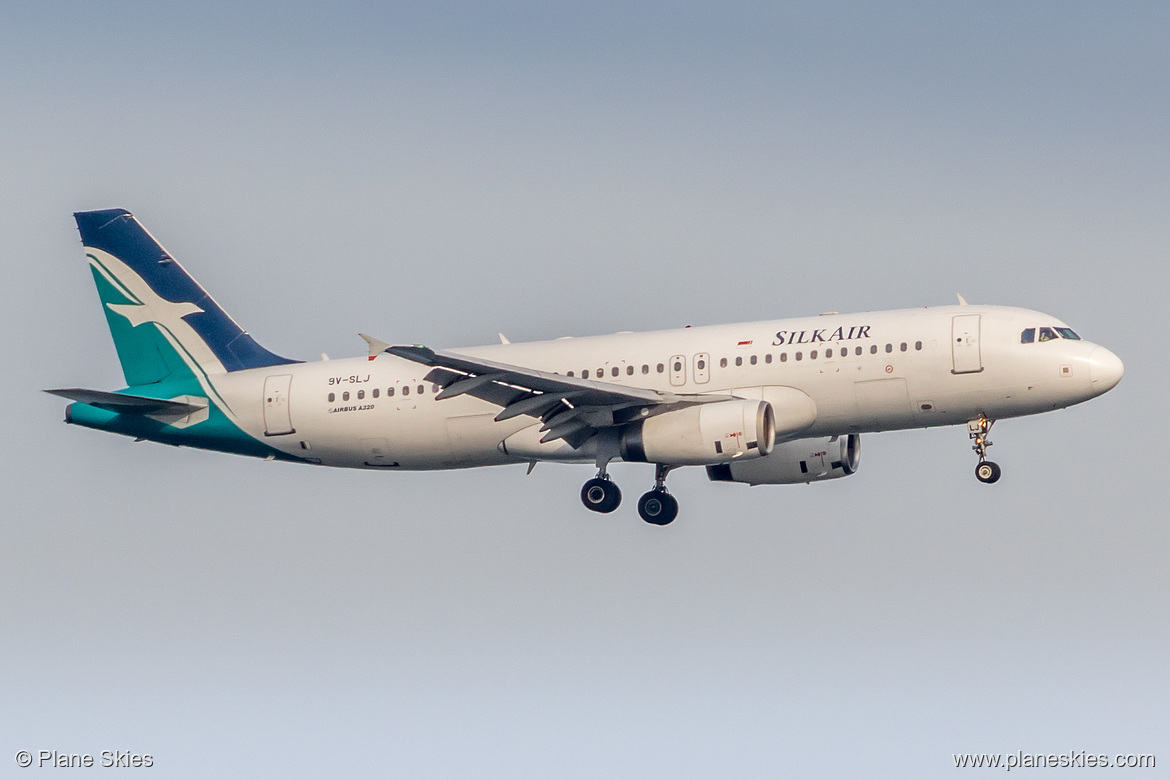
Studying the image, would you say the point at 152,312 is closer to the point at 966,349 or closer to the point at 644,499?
the point at 644,499

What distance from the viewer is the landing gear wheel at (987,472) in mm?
43875

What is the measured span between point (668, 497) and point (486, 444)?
18.7 ft

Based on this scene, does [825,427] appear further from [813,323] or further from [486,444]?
[486,444]

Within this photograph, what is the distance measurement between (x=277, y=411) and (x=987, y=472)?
2112cm

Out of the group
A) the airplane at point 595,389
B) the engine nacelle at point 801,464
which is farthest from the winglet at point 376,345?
the engine nacelle at point 801,464

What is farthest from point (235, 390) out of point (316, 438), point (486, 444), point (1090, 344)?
→ point (1090, 344)

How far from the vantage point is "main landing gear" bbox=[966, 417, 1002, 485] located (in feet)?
143

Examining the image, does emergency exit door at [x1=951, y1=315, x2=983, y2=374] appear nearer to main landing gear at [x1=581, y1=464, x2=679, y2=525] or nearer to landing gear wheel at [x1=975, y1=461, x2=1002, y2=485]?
landing gear wheel at [x1=975, y1=461, x2=1002, y2=485]

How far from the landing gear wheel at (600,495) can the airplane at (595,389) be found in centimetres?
6

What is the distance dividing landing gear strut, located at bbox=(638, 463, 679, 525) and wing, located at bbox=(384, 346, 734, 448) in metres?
2.98

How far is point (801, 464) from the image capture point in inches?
1923

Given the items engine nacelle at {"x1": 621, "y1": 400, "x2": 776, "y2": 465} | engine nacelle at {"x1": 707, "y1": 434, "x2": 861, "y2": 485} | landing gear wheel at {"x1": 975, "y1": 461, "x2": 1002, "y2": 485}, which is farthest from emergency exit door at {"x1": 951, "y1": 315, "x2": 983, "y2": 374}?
engine nacelle at {"x1": 707, "y1": 434, "x2": 861, "y2": 485}

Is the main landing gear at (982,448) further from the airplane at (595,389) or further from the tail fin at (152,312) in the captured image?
the tail fin at (152,312)

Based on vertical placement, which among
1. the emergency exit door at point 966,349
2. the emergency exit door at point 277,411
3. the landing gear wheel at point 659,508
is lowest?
the landing gear wheel at point 659,508
